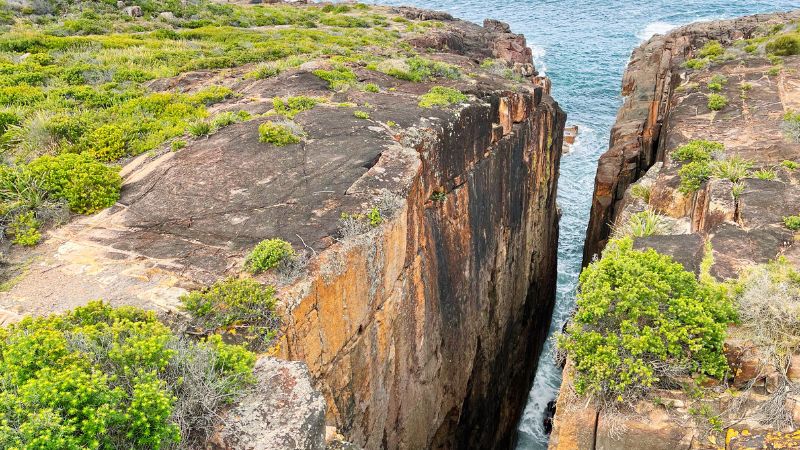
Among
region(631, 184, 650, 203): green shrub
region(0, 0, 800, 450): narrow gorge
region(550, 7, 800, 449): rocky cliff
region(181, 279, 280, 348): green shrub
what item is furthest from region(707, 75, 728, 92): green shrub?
region(181, 279, 280, 348): green shrub

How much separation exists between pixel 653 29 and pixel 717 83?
1843 inches

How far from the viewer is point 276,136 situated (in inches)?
583

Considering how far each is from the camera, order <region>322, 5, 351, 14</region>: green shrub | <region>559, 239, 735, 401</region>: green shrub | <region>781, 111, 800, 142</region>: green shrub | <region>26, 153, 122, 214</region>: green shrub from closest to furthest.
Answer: <region>559, 239, 735, 401</region>: green shrub < <region>26, 153, 122, 214</region>: green shrub < <region>781, 111, 800, 142</region>: green shrub < <region>322, 5, 351, 14</region>: green shrub

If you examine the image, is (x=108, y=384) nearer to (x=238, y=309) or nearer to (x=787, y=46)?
(x=238, y=309)

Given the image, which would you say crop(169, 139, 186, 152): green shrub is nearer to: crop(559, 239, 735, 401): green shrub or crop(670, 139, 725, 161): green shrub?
crop(559, 239, 735, 401): green shrub

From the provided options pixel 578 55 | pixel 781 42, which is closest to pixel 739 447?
pixel 781 42

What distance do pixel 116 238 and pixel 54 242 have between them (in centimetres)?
123

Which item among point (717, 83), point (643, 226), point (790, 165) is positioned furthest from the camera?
point (717, 83)

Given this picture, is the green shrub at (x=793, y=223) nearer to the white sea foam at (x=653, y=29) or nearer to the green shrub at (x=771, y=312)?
the green shrub at (x=771, y=312)

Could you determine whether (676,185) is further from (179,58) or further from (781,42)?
(179,58)

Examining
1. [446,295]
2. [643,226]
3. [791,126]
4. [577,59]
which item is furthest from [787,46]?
[577,59]

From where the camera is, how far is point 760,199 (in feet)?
46.0

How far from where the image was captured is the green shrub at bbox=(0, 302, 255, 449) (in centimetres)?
591

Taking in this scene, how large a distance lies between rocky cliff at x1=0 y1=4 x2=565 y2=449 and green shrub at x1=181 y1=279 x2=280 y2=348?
0.30 m
